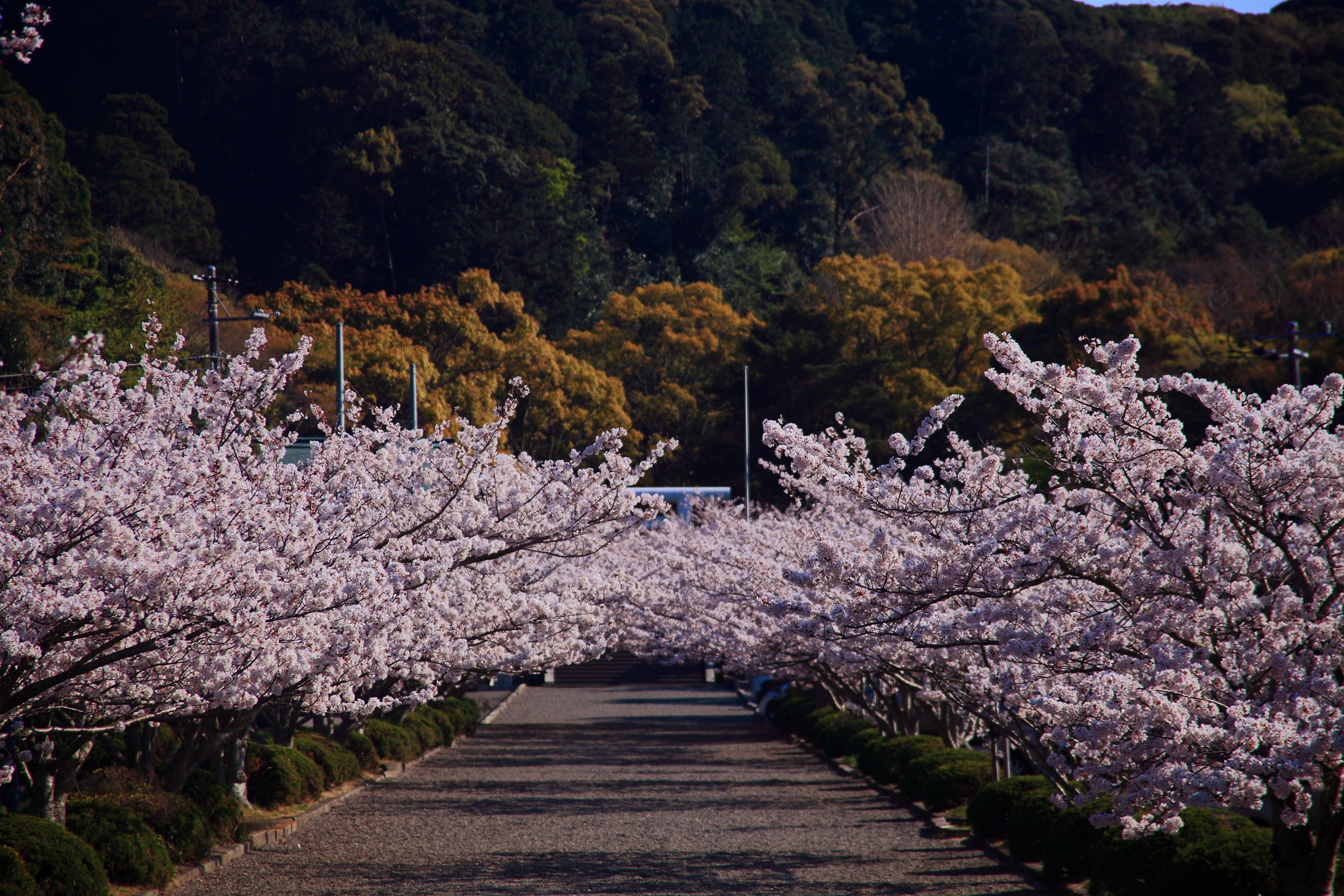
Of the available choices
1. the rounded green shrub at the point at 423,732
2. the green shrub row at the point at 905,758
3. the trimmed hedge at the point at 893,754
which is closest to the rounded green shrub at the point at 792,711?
the green shrub row at the point at 905,758

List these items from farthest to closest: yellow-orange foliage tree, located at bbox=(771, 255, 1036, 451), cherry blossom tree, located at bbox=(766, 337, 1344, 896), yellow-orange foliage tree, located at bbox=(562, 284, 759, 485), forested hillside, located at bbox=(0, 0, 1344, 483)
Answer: yellow-orange foliage tree, located at bbox=(562, 284, 759, 485) → yellow-orange foliage tree, located at bbox=(771, 255, 1036, 451) → forested hillside, located at bbox=(0, 0, 1344, 483) → cherry blossom tree, located at bbox=(766, 337, 1344, 896)

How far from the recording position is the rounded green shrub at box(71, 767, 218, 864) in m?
11.7

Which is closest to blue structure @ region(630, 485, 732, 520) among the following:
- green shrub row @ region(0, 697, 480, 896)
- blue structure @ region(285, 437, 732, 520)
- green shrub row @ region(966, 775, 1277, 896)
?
blue structure @ region(285, 437, 732, 520)

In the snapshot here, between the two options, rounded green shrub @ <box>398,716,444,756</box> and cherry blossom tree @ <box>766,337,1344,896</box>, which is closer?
cherry blossom tree @ <box>766,337,1344,896</box>

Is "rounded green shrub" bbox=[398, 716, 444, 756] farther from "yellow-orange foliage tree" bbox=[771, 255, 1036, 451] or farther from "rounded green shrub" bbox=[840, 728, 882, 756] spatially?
"yellow-orange foliage tree" bbox=[771, 255, 1036, 451]

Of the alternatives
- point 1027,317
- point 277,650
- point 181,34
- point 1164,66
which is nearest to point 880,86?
point 1164,66

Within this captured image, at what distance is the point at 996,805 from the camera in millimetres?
13484

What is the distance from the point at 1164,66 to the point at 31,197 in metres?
58.0

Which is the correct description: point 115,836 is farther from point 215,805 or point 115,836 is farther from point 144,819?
point 215,805

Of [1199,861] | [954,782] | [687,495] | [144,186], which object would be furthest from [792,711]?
[144,186]

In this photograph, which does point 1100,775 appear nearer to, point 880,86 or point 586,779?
point 586,779

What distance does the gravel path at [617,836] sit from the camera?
11.5m

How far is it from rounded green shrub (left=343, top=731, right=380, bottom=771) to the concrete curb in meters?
9.53

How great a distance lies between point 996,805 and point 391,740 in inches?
419
